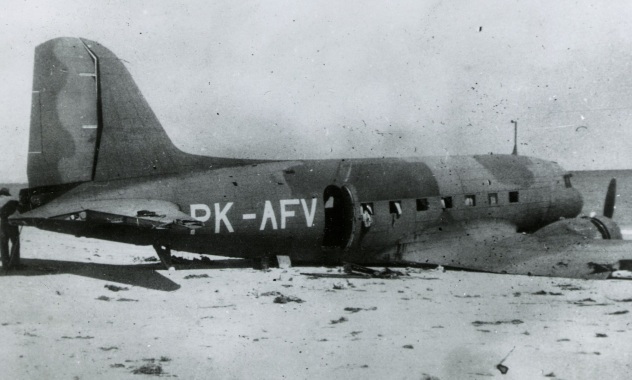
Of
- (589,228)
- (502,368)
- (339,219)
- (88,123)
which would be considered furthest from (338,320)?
(589,228)

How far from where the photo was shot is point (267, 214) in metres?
15.7

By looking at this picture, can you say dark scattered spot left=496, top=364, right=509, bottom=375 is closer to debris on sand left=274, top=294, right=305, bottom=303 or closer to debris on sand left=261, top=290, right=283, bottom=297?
debris on sand left=274, top=294, right=305, bottom=303

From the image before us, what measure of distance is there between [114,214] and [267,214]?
13.6 feet

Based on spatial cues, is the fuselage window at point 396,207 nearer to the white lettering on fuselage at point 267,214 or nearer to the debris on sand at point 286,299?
the white lettering on fuselage at point 267,214

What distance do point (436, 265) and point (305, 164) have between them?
4237mm

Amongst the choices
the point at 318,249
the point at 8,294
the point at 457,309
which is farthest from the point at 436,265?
the point at 8,294

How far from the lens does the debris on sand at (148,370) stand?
303 inches

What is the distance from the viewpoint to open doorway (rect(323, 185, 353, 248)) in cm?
1673

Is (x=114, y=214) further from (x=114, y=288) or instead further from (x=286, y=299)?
(x=286, y=299)

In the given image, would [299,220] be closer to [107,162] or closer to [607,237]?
[107,162]

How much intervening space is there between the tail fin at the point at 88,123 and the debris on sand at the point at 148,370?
263 inches

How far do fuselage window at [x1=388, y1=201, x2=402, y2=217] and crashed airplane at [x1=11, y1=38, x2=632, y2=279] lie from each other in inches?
1.2

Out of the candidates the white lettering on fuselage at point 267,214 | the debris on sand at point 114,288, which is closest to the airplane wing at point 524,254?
the white lettering on fuselage at point 267,214

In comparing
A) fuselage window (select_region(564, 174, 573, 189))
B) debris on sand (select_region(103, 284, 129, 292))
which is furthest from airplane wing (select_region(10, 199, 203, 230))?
fuselage window (select_region(564, 174, 573, 189))
